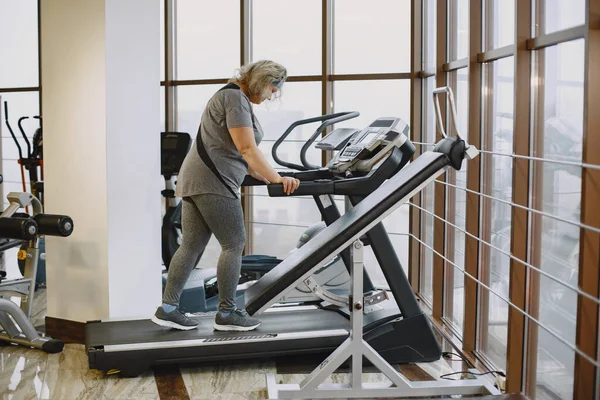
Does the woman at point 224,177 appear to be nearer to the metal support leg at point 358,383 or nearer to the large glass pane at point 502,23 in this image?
the metal support leg at point 358,383

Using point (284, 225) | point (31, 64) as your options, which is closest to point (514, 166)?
point (284, 225)

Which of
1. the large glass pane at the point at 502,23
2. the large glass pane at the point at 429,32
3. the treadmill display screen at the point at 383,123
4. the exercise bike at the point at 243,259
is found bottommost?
the exercise bike at the point at 243,259

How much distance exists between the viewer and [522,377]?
11.6ft

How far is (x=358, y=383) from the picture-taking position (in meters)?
3.57

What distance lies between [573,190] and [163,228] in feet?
11.8

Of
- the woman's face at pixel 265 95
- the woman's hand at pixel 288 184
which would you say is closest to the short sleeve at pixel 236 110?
the woman's face at pixel 265 95

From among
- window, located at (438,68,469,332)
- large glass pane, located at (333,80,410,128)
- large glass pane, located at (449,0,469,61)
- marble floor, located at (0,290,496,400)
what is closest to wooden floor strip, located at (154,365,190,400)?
marble floor, located at (0,290,496,400)

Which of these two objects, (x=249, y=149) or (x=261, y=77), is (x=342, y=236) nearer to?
(x=249, y=149)

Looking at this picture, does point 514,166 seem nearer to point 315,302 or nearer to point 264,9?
point 315,302

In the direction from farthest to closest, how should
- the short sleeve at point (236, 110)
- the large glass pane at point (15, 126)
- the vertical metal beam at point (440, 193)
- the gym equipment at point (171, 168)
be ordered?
the large glass pane at point (15, 126), the gym equipment at point (171, 168), the vertical metal beam at point (440, 193), the short sleeve at point (236, 110)

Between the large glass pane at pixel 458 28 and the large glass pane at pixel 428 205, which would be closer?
the large glass pane at pixel 458 28

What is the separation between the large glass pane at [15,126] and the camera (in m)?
8.18

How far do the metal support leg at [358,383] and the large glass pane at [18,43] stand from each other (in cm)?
564

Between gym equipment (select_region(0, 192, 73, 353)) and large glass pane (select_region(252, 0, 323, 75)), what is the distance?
272 cm
